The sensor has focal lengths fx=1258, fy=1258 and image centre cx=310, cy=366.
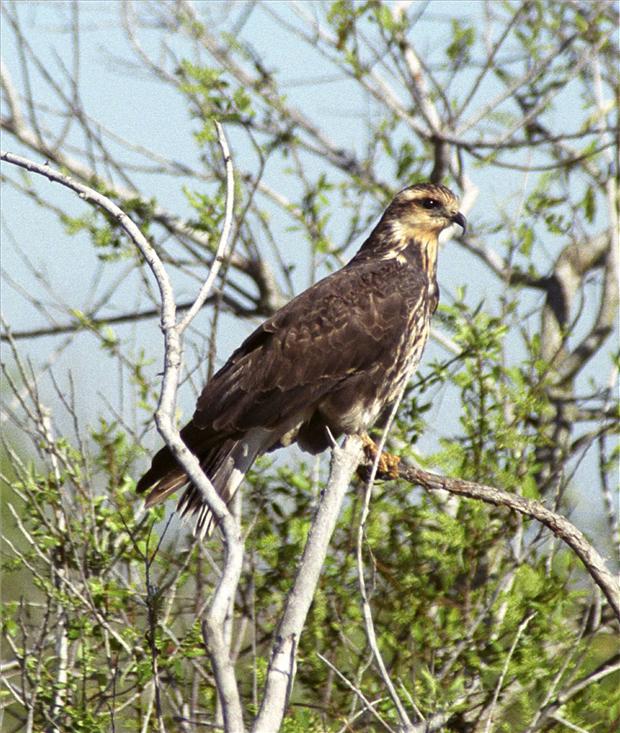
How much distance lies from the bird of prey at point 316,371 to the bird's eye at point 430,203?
502 millimetres

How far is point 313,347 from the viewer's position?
4961 millimetres

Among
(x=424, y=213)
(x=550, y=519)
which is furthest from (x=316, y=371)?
(x=550, y=519)

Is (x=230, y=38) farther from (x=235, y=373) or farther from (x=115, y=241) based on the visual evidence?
(x=235, y=373)

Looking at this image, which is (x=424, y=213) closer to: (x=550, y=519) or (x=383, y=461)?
(x=383, y=461)

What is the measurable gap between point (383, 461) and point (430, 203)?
149 cm

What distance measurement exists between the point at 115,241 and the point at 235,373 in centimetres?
148

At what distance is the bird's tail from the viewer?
4.21 meters

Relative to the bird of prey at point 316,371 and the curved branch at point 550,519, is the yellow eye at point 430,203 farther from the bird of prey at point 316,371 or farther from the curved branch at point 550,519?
the curved branch at point 550,519

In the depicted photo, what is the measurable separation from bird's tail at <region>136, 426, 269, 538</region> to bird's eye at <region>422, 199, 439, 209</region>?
154cm

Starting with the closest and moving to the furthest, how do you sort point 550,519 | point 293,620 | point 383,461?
1. point 293,620
2. point 550,519
3. point 383,461

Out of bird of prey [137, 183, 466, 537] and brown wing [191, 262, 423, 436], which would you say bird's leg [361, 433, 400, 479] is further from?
brown wing [191, 262, 423, 436]

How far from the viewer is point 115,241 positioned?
604 cm

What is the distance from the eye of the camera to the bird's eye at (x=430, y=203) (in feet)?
19.0

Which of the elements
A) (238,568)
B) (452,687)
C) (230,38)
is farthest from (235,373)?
(230,38)
